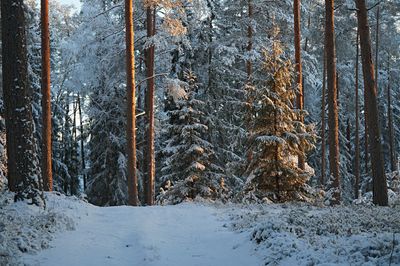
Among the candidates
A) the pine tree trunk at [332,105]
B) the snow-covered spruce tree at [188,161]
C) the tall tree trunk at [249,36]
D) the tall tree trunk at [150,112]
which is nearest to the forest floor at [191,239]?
the pine tree trunk at [332,105]

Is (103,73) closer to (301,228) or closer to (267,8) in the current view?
(267,8)

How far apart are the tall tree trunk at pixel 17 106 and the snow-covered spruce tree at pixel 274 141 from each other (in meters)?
7.41

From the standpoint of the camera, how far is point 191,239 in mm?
8141

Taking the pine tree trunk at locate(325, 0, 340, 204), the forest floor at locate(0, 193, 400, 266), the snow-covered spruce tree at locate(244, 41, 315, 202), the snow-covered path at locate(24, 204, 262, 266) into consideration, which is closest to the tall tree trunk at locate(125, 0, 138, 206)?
the snow-covered path at locate(24, 204, 262, 266)

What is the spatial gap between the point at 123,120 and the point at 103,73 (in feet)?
15.5

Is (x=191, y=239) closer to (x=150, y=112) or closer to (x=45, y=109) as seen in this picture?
(x=45, y=109)

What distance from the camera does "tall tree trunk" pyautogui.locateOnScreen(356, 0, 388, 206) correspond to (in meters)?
12.3

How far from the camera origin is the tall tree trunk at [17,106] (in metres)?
9.01

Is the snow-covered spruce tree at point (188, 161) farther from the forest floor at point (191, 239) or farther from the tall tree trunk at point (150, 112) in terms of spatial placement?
the forest floor at point (191, 239)

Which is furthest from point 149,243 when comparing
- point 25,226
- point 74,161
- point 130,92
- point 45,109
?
point 74,161

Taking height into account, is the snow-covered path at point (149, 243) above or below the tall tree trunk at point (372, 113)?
below

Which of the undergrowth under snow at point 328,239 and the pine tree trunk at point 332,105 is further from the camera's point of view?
the pine tree trunk at point 332,105

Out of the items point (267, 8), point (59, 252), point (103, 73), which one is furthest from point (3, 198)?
point (267, 8)

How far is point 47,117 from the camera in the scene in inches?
543
